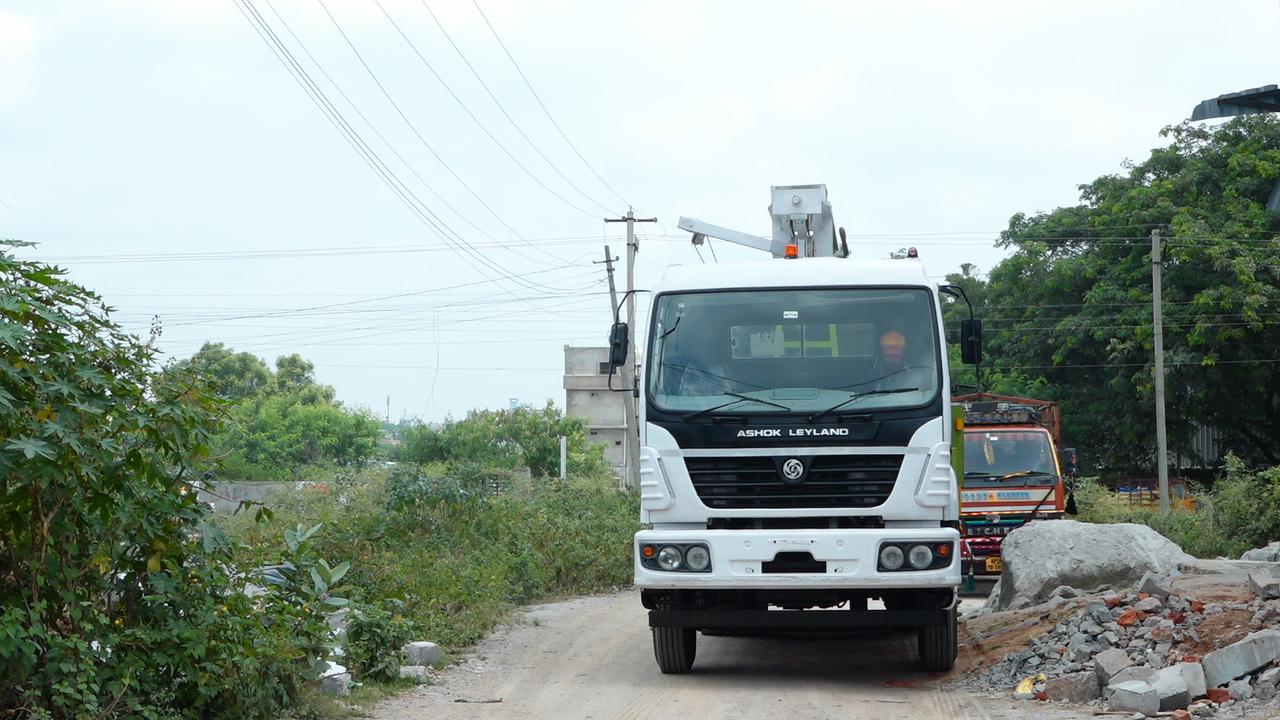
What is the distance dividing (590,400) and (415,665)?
8171 centimetres

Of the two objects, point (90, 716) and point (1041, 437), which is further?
point (1041, 437)

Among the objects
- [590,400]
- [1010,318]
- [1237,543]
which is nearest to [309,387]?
[590,400]

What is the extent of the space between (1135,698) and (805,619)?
2346mm

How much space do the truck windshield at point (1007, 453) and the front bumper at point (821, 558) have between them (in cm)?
881

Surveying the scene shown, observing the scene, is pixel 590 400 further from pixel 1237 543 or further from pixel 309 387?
pixel 1237 543

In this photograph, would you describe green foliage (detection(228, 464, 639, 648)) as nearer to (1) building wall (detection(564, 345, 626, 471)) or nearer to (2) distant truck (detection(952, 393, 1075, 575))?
(2) distant truck (detection(952, 393, 1075, 575))

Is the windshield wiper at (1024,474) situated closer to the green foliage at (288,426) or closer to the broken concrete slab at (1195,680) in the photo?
the broken concrete slab at (1195,680)

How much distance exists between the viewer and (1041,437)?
17.9 m

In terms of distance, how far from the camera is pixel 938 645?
32.6 ft

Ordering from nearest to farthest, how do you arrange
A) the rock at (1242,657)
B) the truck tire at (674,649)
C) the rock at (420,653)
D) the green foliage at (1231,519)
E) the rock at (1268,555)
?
the rock at (1242,657)
the truck tire at (674,649)
the rock at (420,653)
the rock at (1268,555)
the green foliage at (1231,519)

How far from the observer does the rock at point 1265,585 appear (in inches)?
380

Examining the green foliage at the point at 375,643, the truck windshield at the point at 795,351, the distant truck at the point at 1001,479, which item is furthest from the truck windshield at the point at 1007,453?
the green foliage at the point at 375,643

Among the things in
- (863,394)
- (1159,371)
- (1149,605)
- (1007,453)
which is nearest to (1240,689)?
(1149,605)

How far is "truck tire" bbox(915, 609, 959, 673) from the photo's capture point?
9.88m
